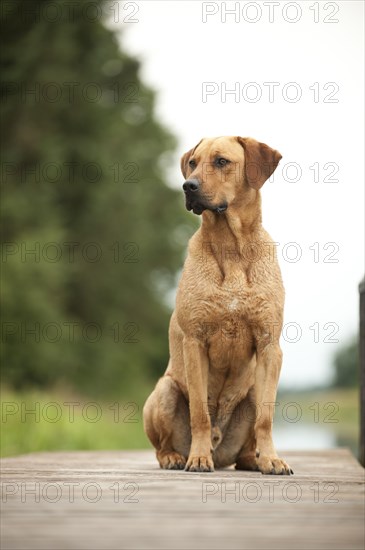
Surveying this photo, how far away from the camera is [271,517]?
122 inches

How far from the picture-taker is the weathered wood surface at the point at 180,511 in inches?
108

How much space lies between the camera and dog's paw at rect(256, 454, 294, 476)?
4723mm

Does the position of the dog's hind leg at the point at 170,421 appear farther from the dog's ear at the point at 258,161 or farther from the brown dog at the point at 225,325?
the dog's ear at the point at 258,161

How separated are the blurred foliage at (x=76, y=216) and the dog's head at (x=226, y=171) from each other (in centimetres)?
1230

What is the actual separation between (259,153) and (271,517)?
2.53 metres

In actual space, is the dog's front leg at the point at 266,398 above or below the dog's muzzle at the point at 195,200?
below

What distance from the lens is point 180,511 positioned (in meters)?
3.20

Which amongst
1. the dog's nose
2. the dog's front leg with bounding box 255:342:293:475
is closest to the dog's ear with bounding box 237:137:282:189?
the dog's nose

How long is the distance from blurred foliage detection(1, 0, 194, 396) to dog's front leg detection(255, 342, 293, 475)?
12.3m

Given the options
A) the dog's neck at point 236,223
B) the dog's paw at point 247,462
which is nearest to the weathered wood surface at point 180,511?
the dog's paw at point 247,462

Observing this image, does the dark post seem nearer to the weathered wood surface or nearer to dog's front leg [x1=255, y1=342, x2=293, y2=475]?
dog's front leg [x1=255, y1=342, x2=293, y2=475]

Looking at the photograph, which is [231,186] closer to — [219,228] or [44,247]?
[219,228]

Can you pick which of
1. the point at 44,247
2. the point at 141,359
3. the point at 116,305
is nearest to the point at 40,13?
the point at 44,247

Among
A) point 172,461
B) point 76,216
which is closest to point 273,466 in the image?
point 172,461
